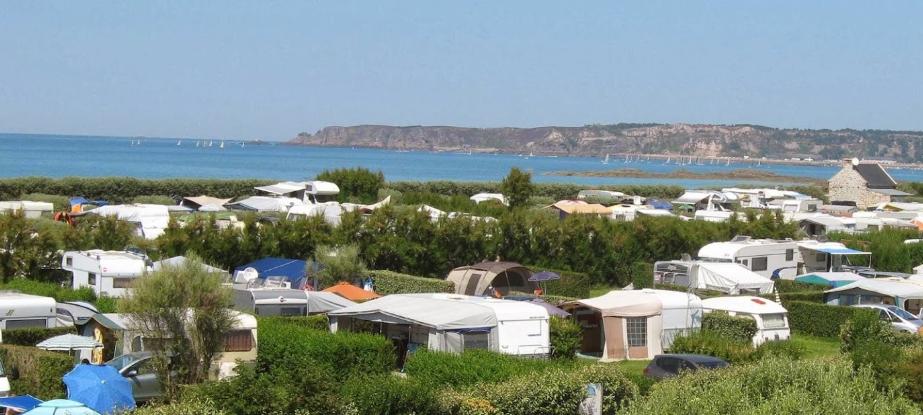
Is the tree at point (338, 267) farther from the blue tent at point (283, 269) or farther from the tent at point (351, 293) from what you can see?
the tent at point (351, 293)

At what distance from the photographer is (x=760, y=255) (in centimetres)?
2889

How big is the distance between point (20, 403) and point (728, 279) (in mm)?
17008

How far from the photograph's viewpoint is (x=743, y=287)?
25.3 metres

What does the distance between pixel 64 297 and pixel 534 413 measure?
10834mm

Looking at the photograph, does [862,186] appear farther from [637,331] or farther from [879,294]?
[637,331]

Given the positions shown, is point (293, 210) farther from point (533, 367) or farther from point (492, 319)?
point (533, 367)

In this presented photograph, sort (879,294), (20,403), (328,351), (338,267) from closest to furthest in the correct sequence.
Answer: (20,403) < (328,351) < (879,294) < (338,267)

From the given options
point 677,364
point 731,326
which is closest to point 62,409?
point 677,364

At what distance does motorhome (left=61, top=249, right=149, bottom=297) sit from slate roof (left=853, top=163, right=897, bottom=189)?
43497 millimetres

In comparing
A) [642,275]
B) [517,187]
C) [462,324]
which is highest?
[517,187]

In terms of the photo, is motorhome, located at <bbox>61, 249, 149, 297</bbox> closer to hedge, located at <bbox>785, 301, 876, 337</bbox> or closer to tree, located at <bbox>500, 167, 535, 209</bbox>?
hedge, located at <bbox>785, 301, 876, 337</bbox>

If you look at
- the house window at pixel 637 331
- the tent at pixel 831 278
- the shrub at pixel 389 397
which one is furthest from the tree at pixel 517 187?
the shrub at pixel 389 397

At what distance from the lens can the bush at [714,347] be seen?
56.7 feet

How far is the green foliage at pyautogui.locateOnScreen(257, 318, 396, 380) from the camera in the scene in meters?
14.9
